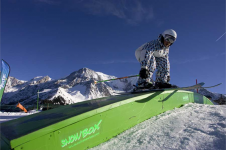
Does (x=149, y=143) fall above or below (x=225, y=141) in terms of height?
below

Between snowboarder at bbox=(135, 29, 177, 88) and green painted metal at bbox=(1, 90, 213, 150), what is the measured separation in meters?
0.93

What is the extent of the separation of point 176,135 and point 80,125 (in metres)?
1.13

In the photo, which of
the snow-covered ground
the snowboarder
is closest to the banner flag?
the snowboarder

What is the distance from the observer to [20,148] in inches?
50.4

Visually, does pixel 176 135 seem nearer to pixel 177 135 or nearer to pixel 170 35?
pixel 177 135

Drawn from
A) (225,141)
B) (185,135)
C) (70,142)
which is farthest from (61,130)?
(225,141)

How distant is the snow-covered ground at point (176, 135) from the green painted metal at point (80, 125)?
14cm

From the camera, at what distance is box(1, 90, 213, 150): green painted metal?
138 cm

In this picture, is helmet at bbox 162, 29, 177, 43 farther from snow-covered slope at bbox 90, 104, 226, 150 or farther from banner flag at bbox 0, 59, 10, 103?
banner flag at bbox 0, 59, 10, 103

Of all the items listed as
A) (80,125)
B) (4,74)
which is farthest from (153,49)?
(4,74)

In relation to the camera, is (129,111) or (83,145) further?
(129,111)

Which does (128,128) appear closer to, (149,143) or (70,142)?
(149,143)

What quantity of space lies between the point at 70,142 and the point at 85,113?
1.12 feet

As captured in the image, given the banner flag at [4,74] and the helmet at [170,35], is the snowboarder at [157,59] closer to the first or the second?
the helmet at [170,35]
